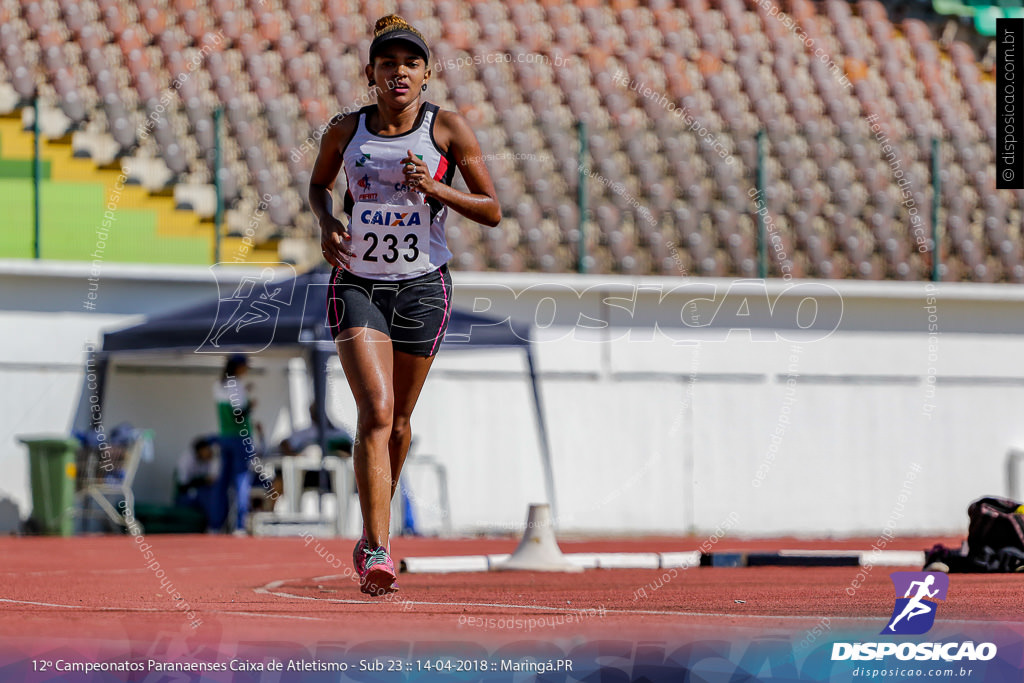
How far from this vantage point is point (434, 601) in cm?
599

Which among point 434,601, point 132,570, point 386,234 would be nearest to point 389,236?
point 386,234

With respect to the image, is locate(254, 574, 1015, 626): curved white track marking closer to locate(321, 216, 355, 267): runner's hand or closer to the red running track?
the red running track

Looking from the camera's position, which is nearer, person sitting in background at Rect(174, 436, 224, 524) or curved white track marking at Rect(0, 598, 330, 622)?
curved white track marking at Rect(0, 598, 330, 622)

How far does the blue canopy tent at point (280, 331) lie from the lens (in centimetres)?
1299

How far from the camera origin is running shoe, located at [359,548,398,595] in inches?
213

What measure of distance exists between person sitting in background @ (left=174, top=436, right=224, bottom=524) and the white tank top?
840 cm

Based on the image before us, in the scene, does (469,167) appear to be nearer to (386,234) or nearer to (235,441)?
(386,234)

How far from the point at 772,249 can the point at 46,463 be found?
7.07 meters

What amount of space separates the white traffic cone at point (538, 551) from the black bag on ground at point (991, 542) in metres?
1.84

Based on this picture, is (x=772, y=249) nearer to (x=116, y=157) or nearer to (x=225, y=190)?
(x=225, y=190)

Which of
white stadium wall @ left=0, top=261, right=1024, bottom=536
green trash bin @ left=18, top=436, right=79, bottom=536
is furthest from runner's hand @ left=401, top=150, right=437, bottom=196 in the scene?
white stadium wall @ left=0, top=261, right=1024, bottom=536

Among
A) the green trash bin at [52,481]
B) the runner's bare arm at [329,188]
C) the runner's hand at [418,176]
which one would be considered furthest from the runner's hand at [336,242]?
the green trash bin at [52,481]

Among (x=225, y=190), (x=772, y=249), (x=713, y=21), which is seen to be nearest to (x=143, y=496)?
(x=225, y=190)

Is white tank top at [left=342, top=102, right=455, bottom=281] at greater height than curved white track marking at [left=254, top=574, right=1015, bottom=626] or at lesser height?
greater
